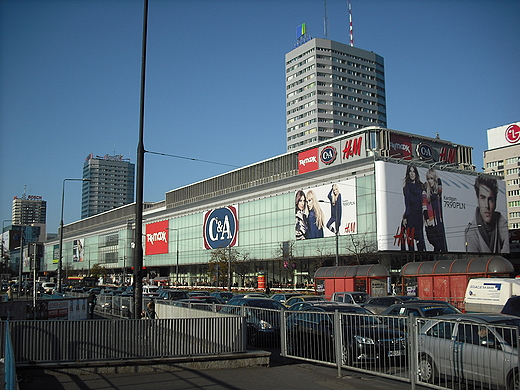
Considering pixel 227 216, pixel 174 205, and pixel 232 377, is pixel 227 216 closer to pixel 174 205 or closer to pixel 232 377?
pixel 174 205

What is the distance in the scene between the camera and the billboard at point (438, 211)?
67000 millimetres

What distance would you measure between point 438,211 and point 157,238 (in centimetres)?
6450

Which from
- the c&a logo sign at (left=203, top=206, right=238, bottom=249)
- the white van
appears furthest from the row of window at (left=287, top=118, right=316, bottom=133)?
the white van

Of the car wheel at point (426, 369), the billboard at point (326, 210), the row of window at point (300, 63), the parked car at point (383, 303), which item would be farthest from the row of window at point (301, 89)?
the car wheel at point (426, 369)

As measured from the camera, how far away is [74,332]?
1233 cm

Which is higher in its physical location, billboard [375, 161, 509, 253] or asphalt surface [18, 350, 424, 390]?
billboard [375, 161, 509, 253]

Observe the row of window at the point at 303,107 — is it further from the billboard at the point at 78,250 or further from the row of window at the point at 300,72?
the billboard at the point at 78,250

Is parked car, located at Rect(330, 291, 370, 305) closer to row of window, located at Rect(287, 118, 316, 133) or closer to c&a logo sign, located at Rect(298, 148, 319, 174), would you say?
c&a logo sign, located at Rect(298, 148, 319, 174)

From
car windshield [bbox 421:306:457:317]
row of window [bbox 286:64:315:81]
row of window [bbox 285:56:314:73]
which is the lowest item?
car windshield [bbox 421:306:457:317]

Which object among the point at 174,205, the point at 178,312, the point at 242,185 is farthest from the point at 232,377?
the point at 174,205

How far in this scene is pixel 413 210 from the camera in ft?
229

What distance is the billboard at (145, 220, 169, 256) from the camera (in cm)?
11281

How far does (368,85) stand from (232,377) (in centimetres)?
14708

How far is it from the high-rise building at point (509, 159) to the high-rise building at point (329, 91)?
38.4 m
